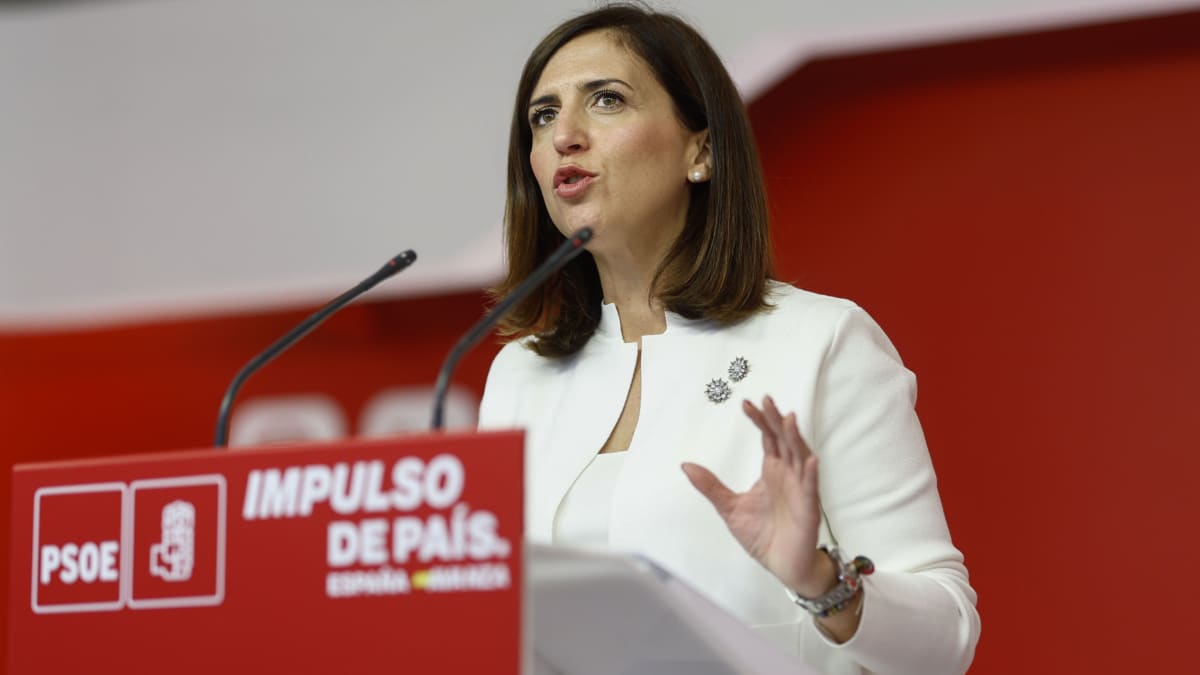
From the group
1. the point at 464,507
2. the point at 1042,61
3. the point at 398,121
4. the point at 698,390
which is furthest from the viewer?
the point at 398,121

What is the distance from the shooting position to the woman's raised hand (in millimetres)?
1391

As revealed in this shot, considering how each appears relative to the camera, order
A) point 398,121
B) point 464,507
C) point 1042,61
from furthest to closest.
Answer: point 398,121 → point 1042,61 → point 464,507

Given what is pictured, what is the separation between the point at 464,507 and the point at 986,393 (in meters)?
2.05

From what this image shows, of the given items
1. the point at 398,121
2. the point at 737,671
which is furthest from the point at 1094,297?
the point at 398,121

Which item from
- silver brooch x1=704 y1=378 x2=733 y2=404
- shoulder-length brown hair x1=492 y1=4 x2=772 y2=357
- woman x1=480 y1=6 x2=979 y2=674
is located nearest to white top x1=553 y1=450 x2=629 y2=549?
woman x1=480 y1=6 x2=979 y2=674

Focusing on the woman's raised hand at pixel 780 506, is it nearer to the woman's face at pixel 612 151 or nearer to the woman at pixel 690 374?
the woman at pixel 690 374

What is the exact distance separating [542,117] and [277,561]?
3.39 feet

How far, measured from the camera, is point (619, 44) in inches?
84.4

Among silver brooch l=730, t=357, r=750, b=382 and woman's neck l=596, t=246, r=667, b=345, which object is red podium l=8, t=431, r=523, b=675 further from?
woman's neck l=596, t=246, r=667, b=345

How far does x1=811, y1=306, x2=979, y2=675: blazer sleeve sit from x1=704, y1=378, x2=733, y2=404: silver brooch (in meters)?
0.13

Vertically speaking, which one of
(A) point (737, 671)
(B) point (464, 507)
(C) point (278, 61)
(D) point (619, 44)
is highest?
(C) point (278, 61)

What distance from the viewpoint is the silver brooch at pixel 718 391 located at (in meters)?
1.92

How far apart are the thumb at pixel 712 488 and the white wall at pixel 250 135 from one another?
10.1ft

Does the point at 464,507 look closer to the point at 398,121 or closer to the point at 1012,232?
the point at 1012,232
